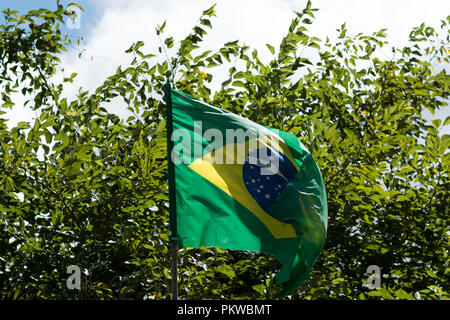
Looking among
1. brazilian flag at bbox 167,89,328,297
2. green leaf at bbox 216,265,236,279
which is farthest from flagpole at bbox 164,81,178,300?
green leaf at bbox 216,265,236,279

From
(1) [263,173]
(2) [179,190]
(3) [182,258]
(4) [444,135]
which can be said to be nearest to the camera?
(2) [179,190]

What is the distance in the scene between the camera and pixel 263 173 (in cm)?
406

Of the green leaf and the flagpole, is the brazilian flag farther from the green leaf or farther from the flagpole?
the green leaf

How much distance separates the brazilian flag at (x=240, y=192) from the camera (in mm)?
3799

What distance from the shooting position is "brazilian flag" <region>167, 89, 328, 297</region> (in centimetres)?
380

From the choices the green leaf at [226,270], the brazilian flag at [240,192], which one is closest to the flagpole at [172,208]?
the brazilian flag at [240,192]

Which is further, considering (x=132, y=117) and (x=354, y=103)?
(x=354, y=103)

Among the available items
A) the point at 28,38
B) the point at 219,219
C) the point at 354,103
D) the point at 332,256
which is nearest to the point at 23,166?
the point at 28,38

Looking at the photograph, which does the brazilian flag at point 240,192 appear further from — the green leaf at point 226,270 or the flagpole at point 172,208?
the green leaf at point 226,270

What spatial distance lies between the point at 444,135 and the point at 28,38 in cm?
389

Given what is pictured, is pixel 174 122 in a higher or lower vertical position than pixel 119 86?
lower

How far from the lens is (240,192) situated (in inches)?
155

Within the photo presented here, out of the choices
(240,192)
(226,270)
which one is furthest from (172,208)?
(226,270)

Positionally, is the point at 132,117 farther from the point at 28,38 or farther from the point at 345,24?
the point at 345,24
